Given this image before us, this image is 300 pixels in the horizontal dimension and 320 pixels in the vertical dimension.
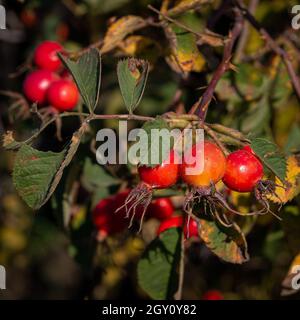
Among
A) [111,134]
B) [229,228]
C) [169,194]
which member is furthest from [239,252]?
[111,134]

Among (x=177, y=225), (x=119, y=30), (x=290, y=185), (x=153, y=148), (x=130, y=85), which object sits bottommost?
(x=177, y=225)

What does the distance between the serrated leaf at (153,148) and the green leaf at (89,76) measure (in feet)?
0.61

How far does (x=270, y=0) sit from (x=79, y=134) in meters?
1.32

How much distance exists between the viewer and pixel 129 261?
9.04ft

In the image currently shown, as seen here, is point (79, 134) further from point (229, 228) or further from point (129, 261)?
point (129, 261)

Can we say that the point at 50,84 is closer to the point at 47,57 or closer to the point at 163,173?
the point at 47,57

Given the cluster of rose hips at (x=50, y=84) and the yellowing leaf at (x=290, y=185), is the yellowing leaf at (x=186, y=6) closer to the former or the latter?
the cluster of rose hips at (x=50, y=84)

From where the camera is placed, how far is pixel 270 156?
1.19m

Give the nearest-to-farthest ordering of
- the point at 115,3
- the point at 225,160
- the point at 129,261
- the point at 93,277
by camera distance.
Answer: the point at 225,160
the point at 93,277
the point at 115,3
the point at 129,261

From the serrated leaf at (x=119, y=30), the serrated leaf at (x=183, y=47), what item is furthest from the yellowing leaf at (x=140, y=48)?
the serrated leaf at (x=183, y=47)

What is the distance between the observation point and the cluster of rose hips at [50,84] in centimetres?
166

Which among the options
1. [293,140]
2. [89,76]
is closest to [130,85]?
[89,76]

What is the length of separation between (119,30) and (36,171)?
594mm
